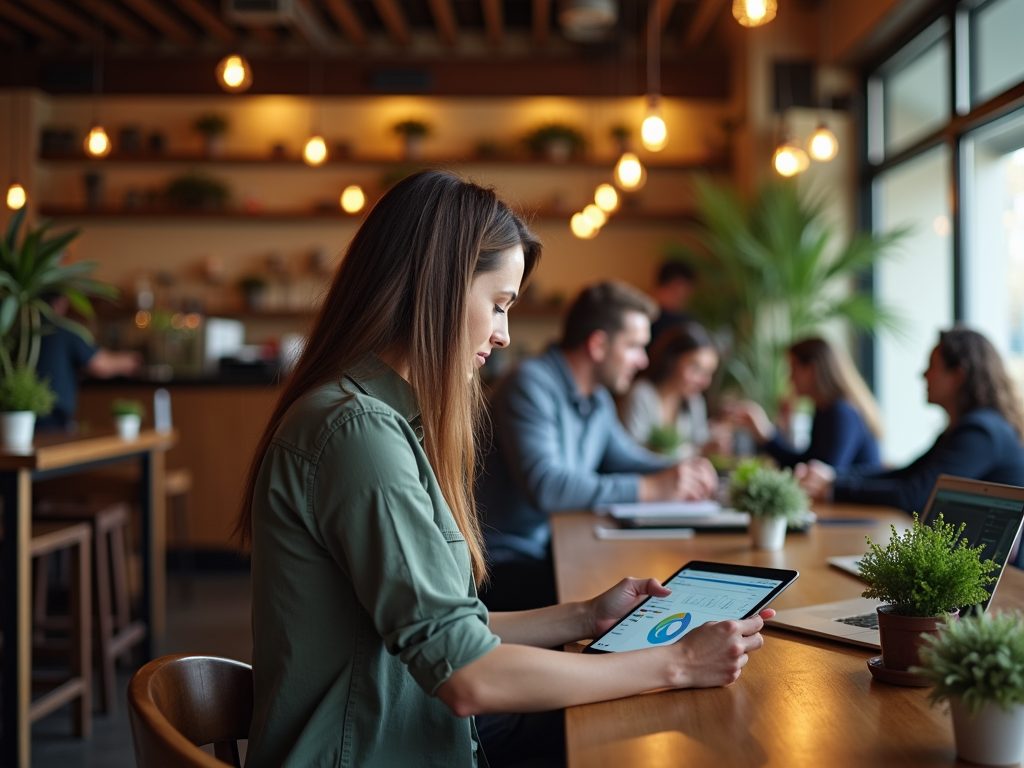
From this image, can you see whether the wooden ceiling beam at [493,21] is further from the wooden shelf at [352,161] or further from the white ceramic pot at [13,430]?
the white ceramic pot at [13,430]

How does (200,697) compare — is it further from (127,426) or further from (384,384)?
(127,426)

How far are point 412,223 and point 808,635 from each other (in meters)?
0.78

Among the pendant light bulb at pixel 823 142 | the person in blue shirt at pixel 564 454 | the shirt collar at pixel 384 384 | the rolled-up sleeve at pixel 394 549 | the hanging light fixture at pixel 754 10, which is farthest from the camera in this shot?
the pendant light bulb at pixel 823 142

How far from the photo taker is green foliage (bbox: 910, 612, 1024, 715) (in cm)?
86

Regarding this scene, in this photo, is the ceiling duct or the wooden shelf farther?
the wooden shelf

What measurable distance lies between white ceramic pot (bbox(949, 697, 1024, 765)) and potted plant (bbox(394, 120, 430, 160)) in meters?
6.67

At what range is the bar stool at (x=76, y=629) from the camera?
10.0 ft

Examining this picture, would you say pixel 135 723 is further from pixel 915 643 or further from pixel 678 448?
pixel 678 448

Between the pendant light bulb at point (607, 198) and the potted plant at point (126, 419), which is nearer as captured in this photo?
the potted plant at point (126, 419)

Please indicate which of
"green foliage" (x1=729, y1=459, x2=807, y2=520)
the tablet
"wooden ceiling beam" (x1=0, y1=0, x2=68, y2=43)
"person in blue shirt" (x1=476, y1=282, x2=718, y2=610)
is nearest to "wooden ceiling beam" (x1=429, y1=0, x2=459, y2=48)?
"wooden ceiling beam" (x1=0, y1=0, x2=68, y2=43)

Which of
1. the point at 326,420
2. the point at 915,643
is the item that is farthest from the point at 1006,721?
the point at 326,420

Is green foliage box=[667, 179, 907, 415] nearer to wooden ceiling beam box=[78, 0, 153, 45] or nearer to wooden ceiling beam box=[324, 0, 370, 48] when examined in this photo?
wooden ceiling beam box=[324, 0, 370, 48]

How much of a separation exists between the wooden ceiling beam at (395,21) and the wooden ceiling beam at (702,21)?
2014mm

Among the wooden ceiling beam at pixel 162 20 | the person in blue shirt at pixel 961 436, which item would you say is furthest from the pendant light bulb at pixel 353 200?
the person in blue shirt at pixel 961 436
